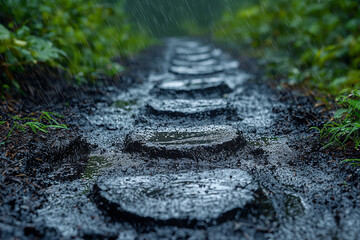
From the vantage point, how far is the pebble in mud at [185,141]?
1878 mm

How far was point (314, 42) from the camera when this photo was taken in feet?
15.9

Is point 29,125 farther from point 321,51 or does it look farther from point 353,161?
point 321,51

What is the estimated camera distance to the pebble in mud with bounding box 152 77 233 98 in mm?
3299

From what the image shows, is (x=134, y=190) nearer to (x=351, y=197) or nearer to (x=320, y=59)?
(x=351, y=197)

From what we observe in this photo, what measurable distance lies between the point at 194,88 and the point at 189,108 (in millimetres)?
690

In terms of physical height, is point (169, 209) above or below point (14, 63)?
below

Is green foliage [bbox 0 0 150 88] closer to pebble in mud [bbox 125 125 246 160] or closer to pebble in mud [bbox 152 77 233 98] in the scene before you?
pebble in mud [bbox 152 77 233 98]

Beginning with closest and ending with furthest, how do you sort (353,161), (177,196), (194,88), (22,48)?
(177,196) → (353,161) → (22,48) → (194,88)

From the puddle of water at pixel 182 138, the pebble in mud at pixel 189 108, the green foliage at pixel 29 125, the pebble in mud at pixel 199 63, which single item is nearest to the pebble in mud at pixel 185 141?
the puddle of water at pixel 182 138

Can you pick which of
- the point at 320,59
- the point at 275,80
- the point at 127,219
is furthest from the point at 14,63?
the point at 320,59

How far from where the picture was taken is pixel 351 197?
55.7 inches

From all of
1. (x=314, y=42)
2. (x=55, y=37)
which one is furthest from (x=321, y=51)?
(x=55, y=37)

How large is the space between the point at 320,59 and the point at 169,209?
3.39 metres

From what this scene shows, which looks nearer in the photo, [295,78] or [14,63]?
[14,63]
